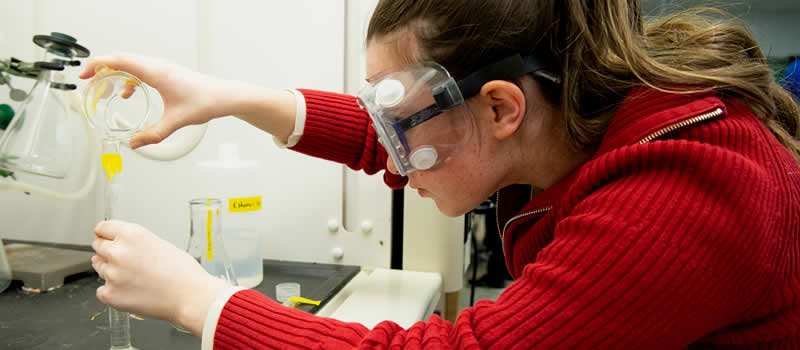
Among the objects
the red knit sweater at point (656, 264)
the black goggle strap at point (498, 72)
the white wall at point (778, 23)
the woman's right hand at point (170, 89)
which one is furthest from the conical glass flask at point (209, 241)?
the white wall at point (778, 23)

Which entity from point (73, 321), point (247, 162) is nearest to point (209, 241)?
point (73, 321)

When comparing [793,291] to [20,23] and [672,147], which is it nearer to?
[672,147]

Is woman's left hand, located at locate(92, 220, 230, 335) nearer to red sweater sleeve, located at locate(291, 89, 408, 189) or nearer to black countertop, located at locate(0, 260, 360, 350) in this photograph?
black countertop, located at locate(0, 260, 360, 350)

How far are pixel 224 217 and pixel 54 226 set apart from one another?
0.52 meters

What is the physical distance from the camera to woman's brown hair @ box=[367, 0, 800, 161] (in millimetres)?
589

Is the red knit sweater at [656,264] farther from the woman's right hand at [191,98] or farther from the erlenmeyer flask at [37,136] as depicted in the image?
the erlenmeyer flask at [37,136]

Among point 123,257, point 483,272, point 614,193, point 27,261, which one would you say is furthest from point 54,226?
point 483,272

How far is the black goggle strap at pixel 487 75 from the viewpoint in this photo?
60cm

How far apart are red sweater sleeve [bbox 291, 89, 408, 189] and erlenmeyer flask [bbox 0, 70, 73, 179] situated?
575 millimetres

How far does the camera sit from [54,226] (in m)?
1.35

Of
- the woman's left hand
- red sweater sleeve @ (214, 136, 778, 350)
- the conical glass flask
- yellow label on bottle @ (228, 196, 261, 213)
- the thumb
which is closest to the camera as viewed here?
red sweater sleeve @ (214, 136, 778, 350)

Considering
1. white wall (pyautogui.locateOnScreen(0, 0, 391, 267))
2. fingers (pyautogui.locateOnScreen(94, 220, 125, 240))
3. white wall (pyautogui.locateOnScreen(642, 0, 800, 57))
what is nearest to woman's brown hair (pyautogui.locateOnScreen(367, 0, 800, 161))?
fingers (pyautogui.locateOnScreen(94, 220, 125, 240))

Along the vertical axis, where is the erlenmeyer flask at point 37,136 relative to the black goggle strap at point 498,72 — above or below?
below

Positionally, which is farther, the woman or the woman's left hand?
the woman's left hand
